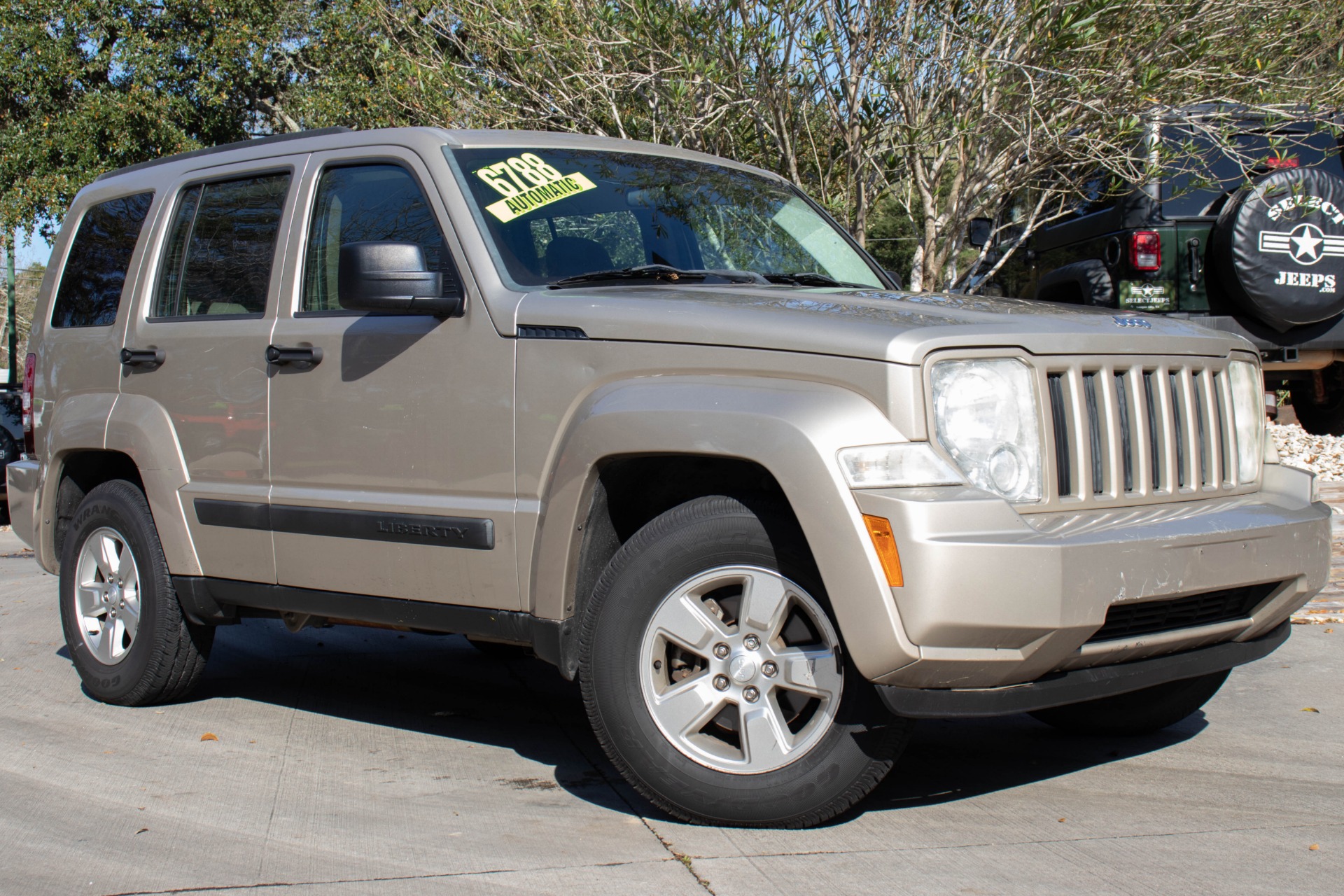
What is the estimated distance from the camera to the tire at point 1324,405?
391 inches

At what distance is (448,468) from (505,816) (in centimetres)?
103

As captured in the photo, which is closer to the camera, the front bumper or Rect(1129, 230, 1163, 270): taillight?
the front bumper

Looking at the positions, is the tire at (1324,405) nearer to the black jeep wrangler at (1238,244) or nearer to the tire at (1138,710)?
the black jeep wrangler at (1238,244)

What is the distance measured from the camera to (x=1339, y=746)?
176 inches

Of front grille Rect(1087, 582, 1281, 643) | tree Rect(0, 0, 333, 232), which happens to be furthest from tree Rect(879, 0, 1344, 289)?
tree Rect(0, 0, 333, 232)

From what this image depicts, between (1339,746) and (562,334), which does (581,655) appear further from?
(1339,746)

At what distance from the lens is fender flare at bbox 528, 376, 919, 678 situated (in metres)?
3.12

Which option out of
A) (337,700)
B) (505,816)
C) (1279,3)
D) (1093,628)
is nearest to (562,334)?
(505,816)

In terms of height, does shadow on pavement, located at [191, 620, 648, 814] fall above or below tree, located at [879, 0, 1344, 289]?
below

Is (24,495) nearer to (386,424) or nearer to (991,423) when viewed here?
(386,424)

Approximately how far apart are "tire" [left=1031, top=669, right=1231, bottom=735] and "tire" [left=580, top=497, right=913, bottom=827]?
1.47 metres

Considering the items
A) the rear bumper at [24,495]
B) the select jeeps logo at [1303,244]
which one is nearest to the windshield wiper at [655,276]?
the rear bumper at [24,495]

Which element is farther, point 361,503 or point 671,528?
point 361,503

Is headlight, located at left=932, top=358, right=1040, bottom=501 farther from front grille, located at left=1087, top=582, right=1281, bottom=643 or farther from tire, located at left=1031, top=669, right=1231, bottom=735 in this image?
tire, located at left=1031, top=669, right=1231, bottom=735
